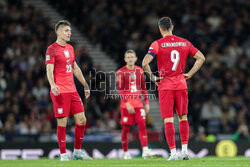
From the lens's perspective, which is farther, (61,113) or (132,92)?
(132,92)

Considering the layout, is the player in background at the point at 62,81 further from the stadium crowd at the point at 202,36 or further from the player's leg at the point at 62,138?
the stadium crowd at the point at 202,36

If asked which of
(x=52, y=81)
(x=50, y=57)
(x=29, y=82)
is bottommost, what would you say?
(x=52, y=81)

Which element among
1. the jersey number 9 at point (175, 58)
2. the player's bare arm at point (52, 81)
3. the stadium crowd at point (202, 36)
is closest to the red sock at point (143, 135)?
the jersey number 9 at point (175, 58)

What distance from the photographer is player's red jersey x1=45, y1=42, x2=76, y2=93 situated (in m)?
9.37

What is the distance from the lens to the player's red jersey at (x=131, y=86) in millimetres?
11906

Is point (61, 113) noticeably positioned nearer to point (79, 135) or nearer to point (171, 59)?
point (79, 135)

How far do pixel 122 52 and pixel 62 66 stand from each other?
10396 millimetres

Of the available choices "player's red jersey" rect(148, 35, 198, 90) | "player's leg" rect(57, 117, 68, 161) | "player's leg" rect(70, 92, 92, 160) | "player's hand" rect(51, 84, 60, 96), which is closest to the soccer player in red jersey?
"player's red jersey" rect(148, 35, 198, 90)

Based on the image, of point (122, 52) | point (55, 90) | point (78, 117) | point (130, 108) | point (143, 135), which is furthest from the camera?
point (122, 52)

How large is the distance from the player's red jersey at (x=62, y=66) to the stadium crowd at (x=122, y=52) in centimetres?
561

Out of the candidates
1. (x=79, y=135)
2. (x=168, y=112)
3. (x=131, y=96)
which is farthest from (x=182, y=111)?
(x=131, y=96)

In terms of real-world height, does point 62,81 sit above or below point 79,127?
above

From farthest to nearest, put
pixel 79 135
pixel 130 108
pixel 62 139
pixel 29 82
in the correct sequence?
pixel 29 82 → pixel 130 108 → pixel 79 135 → pixel 62 139

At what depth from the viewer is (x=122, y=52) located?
1977 cm
